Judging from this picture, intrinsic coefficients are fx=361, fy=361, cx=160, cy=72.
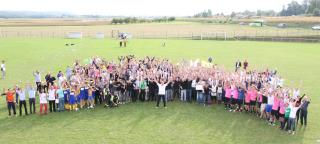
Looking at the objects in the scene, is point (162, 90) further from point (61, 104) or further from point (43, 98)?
point (43, 98)

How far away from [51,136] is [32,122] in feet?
7.04

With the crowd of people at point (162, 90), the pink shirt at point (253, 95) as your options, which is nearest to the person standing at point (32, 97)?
the crowd of people at point (162, 90)

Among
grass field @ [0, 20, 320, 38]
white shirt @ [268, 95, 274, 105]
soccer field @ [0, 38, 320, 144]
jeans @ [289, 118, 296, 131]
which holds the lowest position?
soccer field @ [0, 38, 320, 144]

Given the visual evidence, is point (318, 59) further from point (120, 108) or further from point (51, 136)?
point (51, 136)

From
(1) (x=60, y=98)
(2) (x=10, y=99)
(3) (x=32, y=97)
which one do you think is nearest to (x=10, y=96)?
(2) (x=10, y=99)

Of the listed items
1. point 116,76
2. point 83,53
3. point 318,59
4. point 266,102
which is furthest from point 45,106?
point 318,59

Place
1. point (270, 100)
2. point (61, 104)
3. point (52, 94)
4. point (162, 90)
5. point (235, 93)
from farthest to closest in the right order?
point (162, 90) → point (61, 104) → point (235, 93) → point (52, 94) → point (270, 100)

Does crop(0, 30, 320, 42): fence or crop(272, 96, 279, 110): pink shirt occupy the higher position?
crop(0, 30, 320, 42): fence

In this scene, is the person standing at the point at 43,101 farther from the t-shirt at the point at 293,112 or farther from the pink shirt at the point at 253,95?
the t-shirt at the point at 293,112

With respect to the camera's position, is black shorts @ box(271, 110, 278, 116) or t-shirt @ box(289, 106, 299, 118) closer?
t-shirt @ box(289, 106, 299, 118)

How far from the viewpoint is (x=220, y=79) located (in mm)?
17875

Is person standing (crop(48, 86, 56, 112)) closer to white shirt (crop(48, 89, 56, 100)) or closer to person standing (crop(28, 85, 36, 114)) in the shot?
white shirt (crop(48, 89, 56, 100))

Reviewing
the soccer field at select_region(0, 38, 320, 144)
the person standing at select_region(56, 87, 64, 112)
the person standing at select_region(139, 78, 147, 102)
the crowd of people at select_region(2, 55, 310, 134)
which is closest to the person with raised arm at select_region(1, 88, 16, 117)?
the crowd of people at select_region(2, 55, 310, 134)

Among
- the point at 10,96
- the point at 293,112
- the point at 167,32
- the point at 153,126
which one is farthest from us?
the point at 167,32
